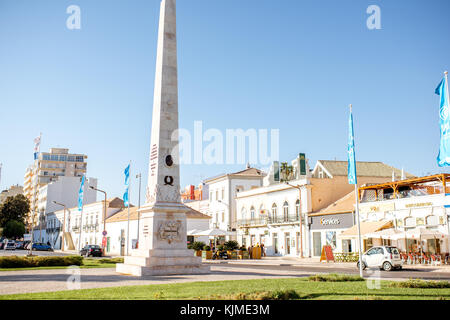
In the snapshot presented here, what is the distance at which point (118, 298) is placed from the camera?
9047 millimetres

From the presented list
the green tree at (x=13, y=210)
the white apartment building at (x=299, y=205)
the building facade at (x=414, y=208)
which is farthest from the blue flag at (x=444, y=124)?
the green tree at (x=13, y=210)

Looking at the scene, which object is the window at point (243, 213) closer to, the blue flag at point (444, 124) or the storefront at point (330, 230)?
the storefront at point (330, 230)

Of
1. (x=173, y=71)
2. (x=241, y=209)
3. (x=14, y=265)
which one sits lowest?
(x=14, y=265)

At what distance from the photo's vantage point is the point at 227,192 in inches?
2245

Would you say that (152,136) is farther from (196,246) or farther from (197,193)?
(197,193)

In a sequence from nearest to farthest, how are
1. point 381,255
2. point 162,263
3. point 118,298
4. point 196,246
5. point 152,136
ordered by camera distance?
point 118,298, point 162,263, point 152,136, point 381,255, point 196,246

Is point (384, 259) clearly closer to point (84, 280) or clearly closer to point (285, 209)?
point (84, 280)

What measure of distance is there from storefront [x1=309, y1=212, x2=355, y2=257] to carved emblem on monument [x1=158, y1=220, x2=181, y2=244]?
69.0 feet

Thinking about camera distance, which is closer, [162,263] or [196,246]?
[162,263]

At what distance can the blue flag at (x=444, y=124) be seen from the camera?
48.1ft

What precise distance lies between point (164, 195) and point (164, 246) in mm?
2073

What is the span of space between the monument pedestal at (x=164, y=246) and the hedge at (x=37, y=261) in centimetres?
762
